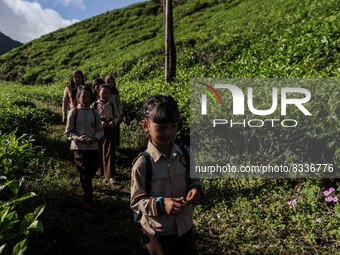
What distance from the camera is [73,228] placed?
5.64 metres

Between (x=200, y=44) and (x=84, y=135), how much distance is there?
692 inches

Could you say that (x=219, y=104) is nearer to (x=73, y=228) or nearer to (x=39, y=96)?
(x=73, y=228)

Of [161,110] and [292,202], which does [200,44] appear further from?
[161,110]

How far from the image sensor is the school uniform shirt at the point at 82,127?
20.4 feet

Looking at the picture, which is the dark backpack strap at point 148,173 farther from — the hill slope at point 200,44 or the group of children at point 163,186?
the hill slope at point 200,44

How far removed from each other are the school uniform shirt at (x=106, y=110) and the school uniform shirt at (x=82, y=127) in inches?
55.9

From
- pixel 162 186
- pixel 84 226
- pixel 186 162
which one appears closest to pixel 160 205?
pixel 162 186

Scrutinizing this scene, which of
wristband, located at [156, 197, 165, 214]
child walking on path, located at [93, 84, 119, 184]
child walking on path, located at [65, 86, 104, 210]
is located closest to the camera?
wristband, located at [156, 197, 165, 214]

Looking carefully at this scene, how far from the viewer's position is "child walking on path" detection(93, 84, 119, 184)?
25.6ft

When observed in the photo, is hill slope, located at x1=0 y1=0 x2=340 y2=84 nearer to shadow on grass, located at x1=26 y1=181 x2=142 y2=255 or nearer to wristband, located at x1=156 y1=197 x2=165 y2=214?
shadow on grass, located at x1=26 y1=181 x2=142 y2=255

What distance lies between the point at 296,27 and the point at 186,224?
1540cm

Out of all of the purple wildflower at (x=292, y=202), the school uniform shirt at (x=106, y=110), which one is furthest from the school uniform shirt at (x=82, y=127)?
the purple wildflower at (x=292, y=202)

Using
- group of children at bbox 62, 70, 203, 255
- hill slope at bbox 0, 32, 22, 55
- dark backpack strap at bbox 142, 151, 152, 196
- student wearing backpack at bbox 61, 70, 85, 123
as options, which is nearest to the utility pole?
student wearing backpack at bbox 61, 70, 85, 123

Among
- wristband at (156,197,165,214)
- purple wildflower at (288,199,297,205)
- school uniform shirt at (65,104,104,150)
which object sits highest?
school uniform shirt at (65,104,104,150)
